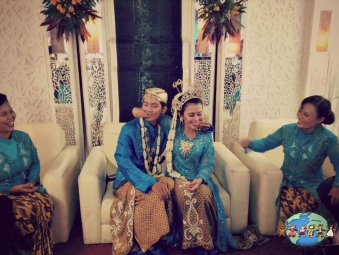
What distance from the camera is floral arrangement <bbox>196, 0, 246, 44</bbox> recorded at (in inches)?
110

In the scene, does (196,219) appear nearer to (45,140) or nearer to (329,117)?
(329,117)

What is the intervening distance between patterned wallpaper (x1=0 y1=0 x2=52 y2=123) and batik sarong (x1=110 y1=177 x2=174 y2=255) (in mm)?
1367

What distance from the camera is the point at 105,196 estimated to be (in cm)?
239

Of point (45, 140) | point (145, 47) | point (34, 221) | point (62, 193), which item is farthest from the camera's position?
point (145, 47)

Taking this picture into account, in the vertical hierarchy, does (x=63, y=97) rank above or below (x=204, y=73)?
below

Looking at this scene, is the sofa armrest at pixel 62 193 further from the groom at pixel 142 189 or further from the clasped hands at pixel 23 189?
the groom at pixel 142 189

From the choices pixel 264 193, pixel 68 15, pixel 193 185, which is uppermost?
pixel 68 15

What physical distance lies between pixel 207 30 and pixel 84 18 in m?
1.07

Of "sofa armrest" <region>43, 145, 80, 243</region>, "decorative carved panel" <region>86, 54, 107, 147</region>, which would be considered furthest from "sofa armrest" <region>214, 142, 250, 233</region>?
"decorative carved panel" <region>86, 54, 107, 147</region>

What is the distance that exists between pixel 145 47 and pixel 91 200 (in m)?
1.52

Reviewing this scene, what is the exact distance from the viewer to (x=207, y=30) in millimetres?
2906

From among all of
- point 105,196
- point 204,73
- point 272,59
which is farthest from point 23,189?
point 272,59

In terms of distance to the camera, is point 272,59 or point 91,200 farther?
point 272,59

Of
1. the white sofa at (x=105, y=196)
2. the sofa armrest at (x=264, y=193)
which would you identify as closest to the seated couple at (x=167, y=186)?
the white sofa at (x=105, y=196)
